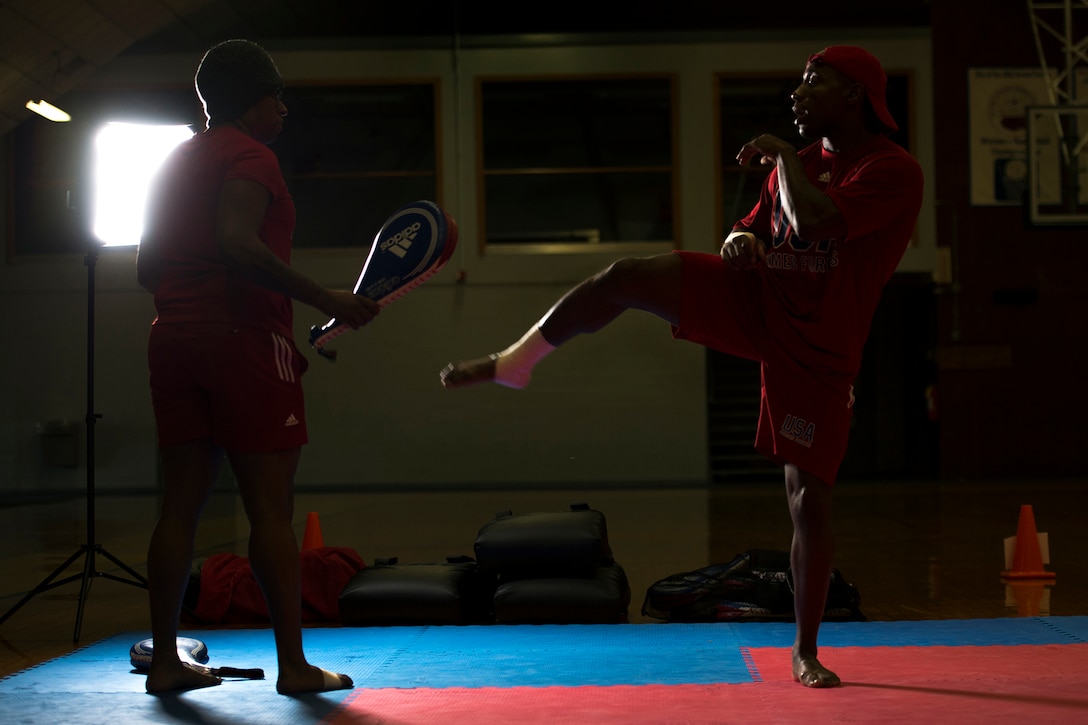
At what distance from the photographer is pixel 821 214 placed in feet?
9.89

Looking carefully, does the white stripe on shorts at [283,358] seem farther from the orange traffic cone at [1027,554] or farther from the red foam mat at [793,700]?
the orange traffic cone at [1027,554]

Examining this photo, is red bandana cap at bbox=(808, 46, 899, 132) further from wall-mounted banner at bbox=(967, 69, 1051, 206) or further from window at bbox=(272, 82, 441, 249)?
window at bbox=(272, 82, 441, 249)

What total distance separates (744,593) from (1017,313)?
1030 centimetres

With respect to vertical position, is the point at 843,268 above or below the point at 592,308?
above

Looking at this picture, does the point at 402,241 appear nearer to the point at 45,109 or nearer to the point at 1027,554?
the point at 1027,554

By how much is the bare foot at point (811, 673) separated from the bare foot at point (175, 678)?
5.73 ft

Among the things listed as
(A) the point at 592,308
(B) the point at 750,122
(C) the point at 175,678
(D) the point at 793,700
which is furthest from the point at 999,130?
(C) the point at 175,678

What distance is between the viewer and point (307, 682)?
311 centimetres

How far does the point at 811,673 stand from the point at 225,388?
187 cm

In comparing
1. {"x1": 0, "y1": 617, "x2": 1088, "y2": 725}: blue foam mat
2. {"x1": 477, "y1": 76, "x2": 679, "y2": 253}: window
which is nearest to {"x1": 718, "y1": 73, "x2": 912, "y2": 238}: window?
{"x1": 477, "y1": 76, "x2": 679, "y2": 253}: window

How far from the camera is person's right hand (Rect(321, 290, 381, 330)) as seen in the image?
10.1ft

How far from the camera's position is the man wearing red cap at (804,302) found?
10.4 ft

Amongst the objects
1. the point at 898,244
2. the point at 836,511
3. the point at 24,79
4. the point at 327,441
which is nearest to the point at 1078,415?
the point at 836,511

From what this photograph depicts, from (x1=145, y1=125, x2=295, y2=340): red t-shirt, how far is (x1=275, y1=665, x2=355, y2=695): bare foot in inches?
39.4
